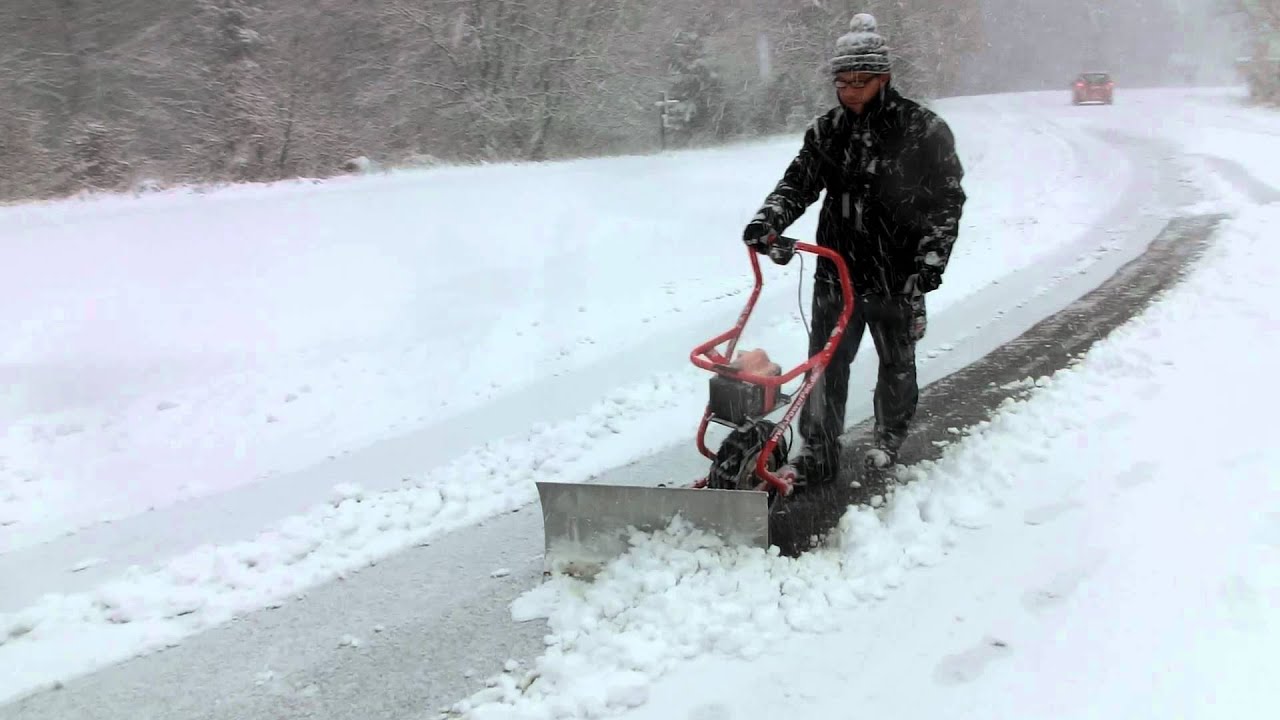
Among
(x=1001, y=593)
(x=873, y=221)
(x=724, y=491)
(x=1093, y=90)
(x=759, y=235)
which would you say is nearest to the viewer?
(x=1001, y=593)

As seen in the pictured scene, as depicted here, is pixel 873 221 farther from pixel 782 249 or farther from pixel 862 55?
pixel 862 55

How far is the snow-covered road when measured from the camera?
3.48 m

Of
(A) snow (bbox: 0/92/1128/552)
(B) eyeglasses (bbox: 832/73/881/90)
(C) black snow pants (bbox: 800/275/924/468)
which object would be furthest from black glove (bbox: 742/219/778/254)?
(A) snow (bbox: 0/92/1128/552)

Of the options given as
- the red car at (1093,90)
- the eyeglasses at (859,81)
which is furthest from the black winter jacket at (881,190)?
the red car at (1093,90)

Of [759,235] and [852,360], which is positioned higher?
[759,235]

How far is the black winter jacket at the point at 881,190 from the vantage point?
12.8ft

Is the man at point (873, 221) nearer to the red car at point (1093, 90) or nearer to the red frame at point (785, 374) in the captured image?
the red frame at point (785, 374)

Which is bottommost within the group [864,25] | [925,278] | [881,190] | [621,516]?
[621,516]

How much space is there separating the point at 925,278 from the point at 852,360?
1.86 feet

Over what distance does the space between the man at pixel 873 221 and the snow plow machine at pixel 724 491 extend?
0.89ft

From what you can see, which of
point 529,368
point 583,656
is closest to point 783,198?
point 583,656

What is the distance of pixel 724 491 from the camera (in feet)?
11.3

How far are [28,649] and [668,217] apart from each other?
405 inches

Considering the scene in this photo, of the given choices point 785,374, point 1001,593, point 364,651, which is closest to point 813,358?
point 785,374
